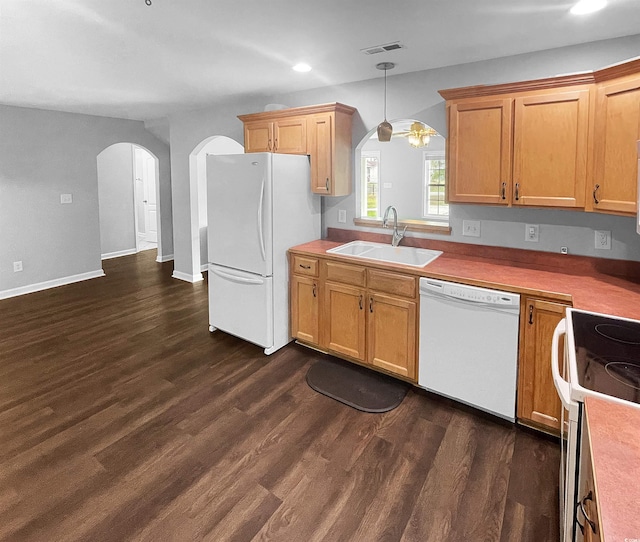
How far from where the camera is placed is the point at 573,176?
244 cm

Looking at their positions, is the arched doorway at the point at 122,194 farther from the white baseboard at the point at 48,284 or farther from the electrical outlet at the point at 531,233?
the electrical outlet at the point at 531,233

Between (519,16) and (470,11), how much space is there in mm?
292

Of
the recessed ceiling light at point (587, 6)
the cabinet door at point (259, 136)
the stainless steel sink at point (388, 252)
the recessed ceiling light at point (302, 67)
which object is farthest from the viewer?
the cabinet door at point (259, 136)

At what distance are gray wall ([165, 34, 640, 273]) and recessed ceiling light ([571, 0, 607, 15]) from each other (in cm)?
57

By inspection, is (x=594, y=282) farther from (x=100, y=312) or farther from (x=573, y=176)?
(x=100, y=312)

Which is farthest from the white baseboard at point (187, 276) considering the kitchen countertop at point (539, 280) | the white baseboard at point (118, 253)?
the kitchen countertop at point (539, 280)

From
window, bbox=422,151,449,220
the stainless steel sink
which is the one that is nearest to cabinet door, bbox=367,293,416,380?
the stainless steel sink

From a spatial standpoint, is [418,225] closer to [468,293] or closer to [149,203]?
[468,293]

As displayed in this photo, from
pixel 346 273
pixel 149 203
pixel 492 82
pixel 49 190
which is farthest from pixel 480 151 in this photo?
pixel 149 203

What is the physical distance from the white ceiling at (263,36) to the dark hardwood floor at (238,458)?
2343mm

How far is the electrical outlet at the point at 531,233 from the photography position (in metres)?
2.90

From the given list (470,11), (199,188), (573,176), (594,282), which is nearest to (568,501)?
(594,282)

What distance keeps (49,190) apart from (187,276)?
2.06 metres

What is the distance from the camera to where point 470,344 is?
2.59 m
